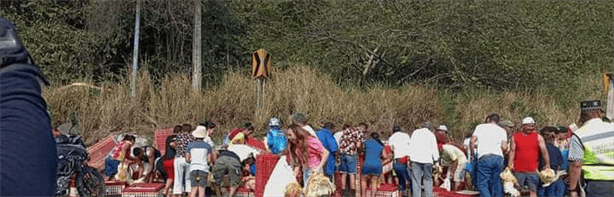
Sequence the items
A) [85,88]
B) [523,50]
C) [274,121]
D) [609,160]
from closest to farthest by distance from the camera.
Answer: [609,160], [274,121], [85,88], [523,50]

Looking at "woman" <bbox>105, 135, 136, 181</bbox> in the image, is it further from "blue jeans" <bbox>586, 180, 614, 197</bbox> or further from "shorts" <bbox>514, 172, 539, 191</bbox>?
"blue jeans" <bbox>586, 180, 614, 197</bbox>

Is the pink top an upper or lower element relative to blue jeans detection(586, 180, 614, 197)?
upper

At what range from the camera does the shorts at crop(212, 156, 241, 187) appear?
560 inches

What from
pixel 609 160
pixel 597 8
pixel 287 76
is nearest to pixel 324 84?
pixel 287 76

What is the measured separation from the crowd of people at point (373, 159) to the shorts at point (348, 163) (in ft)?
0.07

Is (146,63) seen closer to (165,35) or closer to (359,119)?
(165,35)

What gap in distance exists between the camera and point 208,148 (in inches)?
549

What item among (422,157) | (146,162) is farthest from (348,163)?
(146,162)

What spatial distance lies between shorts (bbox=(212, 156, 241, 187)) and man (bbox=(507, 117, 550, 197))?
192 inches

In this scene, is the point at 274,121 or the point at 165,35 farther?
the point at 165,35

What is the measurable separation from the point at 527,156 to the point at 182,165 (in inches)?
243

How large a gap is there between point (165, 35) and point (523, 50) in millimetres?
11563

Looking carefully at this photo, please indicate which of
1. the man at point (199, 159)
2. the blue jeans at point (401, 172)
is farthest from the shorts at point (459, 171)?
the man at point (199, 159)

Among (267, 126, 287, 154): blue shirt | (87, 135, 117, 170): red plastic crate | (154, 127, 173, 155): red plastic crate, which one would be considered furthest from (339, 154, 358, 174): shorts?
(87, 135, 117, 170): red plastic crate
